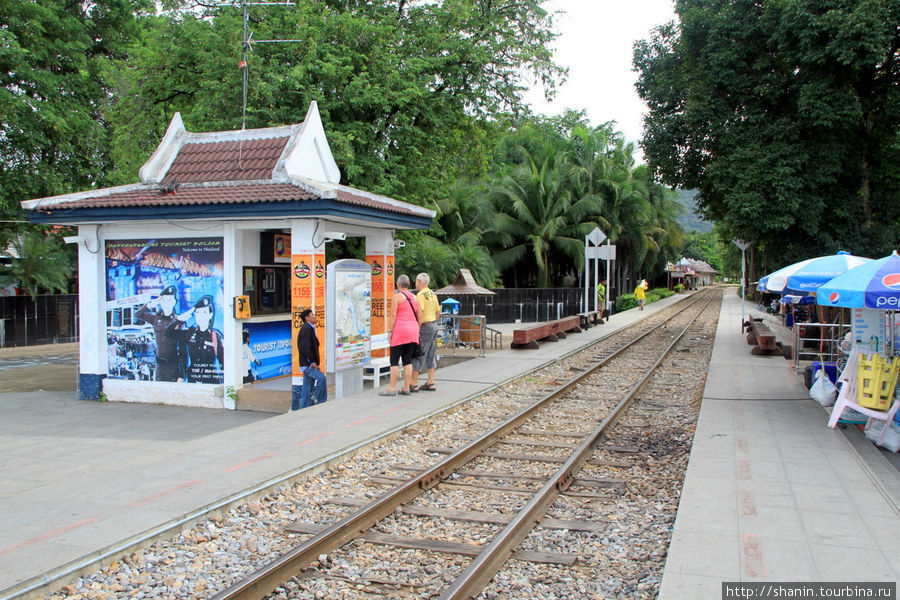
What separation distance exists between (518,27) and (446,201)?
1391 cm

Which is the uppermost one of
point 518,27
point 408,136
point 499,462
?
point 518,27

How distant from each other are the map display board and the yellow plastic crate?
749cm

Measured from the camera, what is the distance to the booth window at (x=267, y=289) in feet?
40.5

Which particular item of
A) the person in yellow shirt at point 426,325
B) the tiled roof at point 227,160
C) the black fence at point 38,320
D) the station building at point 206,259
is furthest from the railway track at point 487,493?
the black fence at point 38,320

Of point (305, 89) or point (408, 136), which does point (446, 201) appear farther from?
point (305, 89)

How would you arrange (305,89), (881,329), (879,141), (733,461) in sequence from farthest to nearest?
(879,141) → (305,89) → (881,329) → (733,461)

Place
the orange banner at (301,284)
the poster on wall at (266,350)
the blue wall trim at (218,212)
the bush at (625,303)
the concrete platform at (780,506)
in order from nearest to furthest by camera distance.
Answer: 1. the concrete platform at (780,506)
2. the blue wall trim at (218,212)
3. the orange banner at (301,284)
4. the poster on wall at (266,350)
5. the bush at (625,303)

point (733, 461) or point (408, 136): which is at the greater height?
point (408, 136)

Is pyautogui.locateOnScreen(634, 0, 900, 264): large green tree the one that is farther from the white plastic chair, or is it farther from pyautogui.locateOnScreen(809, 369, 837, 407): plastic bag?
the white plastic chair

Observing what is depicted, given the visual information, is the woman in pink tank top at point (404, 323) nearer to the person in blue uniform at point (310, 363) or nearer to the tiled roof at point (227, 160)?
the person in blue uniform at point (310, 363)

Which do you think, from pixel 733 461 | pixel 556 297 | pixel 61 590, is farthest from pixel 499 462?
pixel 556 297

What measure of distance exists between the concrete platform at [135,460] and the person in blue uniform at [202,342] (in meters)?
0.63

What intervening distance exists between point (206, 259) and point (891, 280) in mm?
9900

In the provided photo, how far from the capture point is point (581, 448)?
813 cm
